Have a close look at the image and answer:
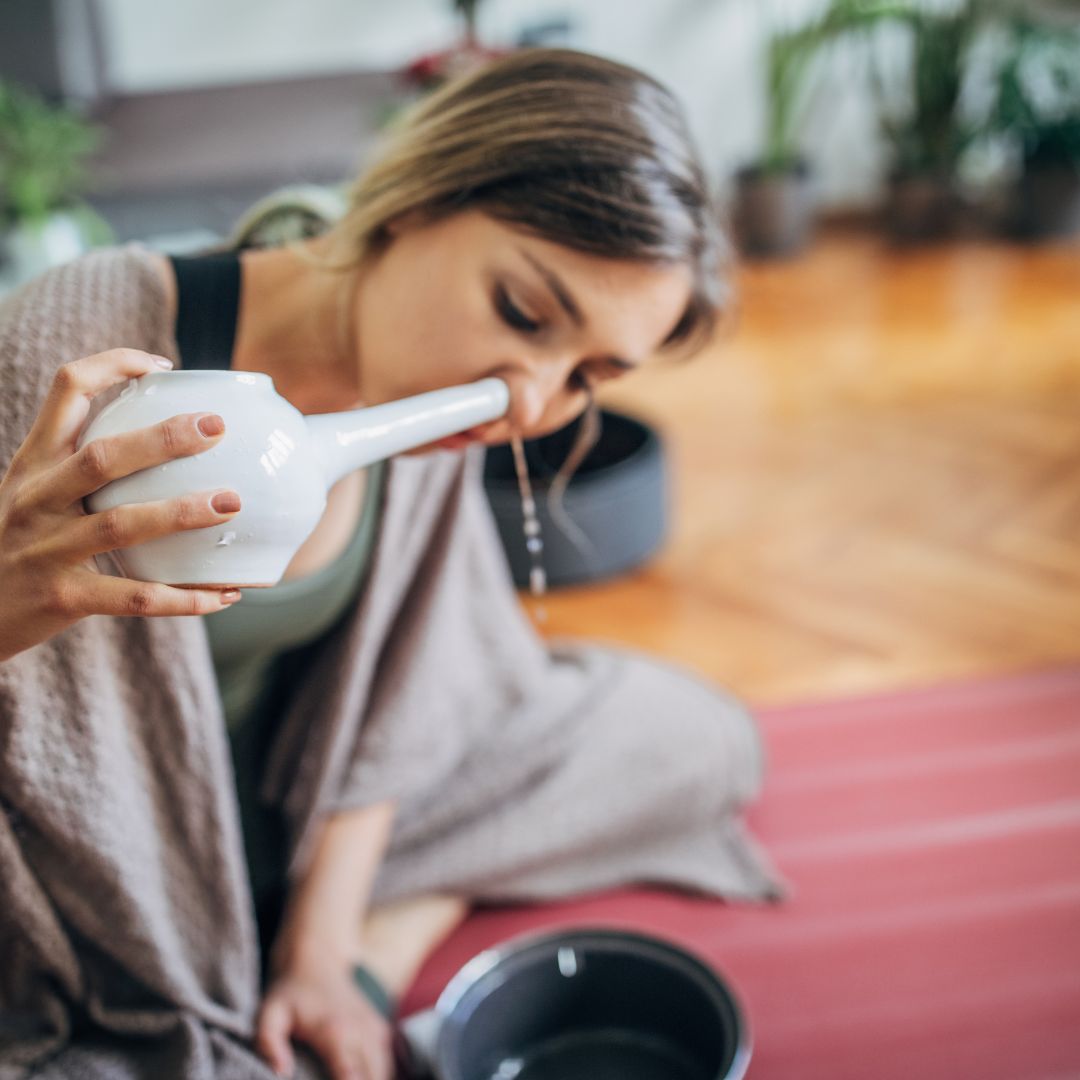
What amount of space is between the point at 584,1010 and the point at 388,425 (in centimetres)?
48

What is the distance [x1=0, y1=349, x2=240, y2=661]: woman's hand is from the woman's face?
287mm

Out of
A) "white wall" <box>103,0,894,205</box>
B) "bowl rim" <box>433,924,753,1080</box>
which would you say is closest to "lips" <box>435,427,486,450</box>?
"bowl rim" <box>433,924,753,1080</box>

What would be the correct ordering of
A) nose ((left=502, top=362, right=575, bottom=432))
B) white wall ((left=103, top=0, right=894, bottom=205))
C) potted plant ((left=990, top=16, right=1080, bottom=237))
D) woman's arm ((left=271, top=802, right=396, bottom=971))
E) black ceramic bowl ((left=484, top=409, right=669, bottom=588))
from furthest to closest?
white wall ((left=103, top=0, right=894, bottom=205)) → potted plant ((left=990, top=16, right=1080, bottom=237)) → black ceramic bowl ((left=484, top=409, right=669, bottom=588)) → woman's arm ((left=271, top=802, right=396, bottom=971)) → nose ((left=502, top=362, right=575, bottom=432))

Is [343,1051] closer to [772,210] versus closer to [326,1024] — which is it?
[326,1024]

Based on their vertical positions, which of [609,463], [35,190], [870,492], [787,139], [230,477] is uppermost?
[230,477]

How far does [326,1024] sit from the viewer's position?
3.00 feet

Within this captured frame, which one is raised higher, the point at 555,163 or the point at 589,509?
the point at 555,163

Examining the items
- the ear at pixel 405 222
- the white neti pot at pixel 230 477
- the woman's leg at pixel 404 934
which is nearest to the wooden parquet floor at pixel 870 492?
the woman's leg at pixel 404 934

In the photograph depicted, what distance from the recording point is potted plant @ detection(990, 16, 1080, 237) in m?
Result: 3.19

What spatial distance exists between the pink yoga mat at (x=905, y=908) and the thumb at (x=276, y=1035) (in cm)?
17

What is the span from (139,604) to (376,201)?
0.41m

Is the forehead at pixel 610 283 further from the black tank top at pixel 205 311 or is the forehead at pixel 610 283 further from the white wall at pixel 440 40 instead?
the white wall at pixel 440 40

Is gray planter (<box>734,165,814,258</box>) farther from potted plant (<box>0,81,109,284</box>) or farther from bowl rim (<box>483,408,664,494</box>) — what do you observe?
potted plant (<box>0,81,109,284</box>)

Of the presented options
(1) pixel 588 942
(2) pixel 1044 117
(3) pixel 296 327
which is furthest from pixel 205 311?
(2) pixel 1044 117
